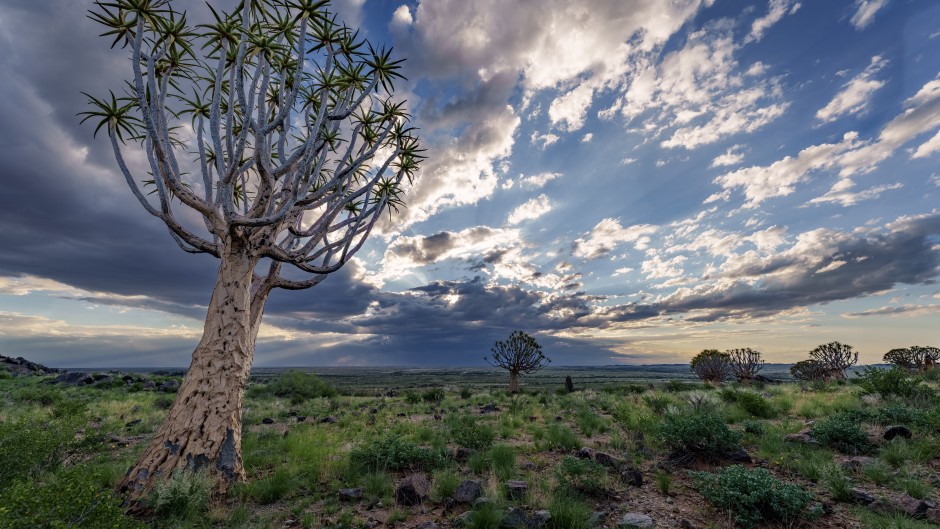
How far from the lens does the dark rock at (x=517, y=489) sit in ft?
19.9

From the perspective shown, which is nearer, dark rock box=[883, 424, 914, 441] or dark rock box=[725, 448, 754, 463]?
dark rock box=[725, 448, 754, 463]

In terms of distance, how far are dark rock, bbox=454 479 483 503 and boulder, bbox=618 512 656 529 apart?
7.08ft

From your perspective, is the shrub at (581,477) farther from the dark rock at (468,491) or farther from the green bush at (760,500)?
the green bush at (760,500)

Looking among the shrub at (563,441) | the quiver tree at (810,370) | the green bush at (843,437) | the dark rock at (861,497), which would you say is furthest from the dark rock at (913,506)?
the quiver tree at (810,370)

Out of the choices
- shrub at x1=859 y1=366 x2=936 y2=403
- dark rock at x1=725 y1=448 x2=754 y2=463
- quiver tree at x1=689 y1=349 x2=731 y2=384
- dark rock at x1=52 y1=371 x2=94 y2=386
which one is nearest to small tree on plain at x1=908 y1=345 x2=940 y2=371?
quiver tree at x1=689 y1=349 x2=731 y2=384

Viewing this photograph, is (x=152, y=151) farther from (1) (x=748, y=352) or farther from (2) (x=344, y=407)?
(1) (x=748, y=352)

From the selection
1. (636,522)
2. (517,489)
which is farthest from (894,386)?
(517,489)

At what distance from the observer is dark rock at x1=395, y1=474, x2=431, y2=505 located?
20.9 ft

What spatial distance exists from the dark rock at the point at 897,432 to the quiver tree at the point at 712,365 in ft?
82.1

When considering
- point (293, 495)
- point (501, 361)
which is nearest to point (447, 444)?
point (293, 495)

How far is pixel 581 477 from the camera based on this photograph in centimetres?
654

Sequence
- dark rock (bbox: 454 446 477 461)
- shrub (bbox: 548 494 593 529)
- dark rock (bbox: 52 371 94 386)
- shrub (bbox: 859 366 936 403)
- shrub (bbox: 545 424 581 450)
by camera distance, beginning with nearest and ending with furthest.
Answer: shrub (bbox: 548 494 593 529), dark rock (bbox: 454 446 477 461), shrub (bbox: 545 424 581 450), shrub (bbox: 859 366 936 403), dark rock (bbox: 52 371 94 386)

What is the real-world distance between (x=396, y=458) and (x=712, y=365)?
32.3 m

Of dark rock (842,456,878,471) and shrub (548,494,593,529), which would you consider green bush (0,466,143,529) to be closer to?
shrub (548,494,593,529)
